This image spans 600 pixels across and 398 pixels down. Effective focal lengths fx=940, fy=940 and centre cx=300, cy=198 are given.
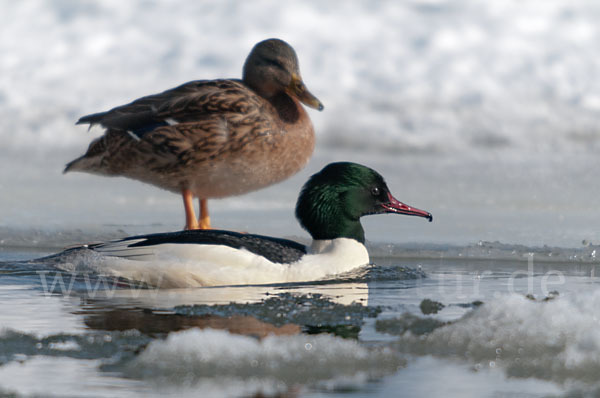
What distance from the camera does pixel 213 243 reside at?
6625mm

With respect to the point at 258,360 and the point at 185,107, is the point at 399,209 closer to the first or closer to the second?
the point at 185,107

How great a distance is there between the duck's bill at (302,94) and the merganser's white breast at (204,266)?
1.90 metres

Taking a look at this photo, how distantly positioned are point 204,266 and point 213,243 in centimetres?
20

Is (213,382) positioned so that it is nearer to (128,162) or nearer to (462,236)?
(128,162)

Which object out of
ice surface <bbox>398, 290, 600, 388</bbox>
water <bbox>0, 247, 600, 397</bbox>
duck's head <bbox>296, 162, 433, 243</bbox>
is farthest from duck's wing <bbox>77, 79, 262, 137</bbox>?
ice surface <bbox>398, 290, 600, 388</bbox>

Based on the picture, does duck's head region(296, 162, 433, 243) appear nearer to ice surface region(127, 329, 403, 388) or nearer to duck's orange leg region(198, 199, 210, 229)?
duck's orange leg region(198, 199, 210, 229)

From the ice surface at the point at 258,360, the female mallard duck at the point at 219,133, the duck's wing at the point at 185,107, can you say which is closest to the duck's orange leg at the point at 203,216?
the female mallard duck at the point at 219,133

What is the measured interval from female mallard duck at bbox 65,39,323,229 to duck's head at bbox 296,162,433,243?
998mm

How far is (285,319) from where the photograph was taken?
16.4 ft

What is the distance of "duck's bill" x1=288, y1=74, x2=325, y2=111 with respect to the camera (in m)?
8.29

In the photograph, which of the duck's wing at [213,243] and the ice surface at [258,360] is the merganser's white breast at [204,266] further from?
the ice surface at [258,360]

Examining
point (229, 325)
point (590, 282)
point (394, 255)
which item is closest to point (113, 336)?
point (229, 325)

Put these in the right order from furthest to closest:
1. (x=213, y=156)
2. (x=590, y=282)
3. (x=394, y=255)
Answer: (x=394, y=255), (x=213, y=156), (x=590, y=282)

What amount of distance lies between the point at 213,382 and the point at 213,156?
14.5ft
